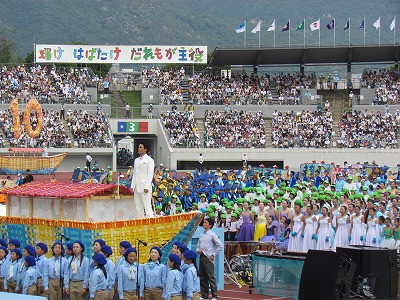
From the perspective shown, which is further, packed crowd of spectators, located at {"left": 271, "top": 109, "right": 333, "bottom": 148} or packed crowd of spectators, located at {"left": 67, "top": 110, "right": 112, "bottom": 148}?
packed crowd of spectators, located at {"left": 271, "top": 109, "right": 333, "bottom": 148}

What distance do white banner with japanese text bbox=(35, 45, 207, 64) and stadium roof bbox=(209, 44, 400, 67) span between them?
1771mm

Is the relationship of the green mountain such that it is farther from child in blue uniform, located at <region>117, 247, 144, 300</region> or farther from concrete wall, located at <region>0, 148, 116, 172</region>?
child in blue uniform, located at <region>117, 247, 144, 300</region>

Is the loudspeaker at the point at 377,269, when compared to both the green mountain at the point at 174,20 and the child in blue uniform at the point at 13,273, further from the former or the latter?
the green mountain at the point at 174,20

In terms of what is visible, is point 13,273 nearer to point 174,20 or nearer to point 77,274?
point 77,274

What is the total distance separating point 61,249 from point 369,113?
40.3 meters

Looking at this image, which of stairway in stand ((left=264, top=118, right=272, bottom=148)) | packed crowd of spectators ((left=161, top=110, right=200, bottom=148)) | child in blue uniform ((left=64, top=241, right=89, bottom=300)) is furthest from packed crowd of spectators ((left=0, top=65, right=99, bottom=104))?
child in blue uniform ((left=64, top=241, right=89, bottom=300))

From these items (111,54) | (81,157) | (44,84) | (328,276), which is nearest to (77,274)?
(328,276)

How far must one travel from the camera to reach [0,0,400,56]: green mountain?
517 feet

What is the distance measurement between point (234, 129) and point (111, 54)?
33.3 ft

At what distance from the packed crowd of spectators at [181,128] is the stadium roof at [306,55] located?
524cm

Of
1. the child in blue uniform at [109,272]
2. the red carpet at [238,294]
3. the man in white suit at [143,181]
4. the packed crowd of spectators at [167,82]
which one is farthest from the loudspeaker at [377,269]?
the packed crowd of spectators at [167,82]

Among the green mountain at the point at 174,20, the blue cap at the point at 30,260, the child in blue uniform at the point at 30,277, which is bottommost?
the child in blue uniform at the point at 30,277

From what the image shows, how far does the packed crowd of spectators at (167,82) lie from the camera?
54438 millimetres

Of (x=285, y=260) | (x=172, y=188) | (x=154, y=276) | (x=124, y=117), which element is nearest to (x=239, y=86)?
(x=124, y=117)
